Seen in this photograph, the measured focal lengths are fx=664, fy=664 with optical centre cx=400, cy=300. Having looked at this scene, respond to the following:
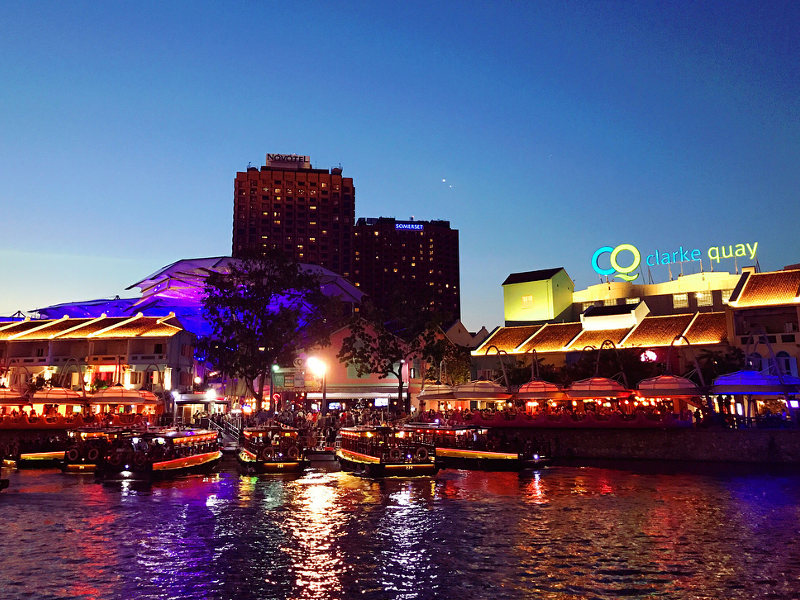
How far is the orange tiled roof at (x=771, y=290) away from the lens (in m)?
54.3

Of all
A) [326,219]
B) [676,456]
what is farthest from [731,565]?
[326,219]

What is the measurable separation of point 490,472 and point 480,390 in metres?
10.3

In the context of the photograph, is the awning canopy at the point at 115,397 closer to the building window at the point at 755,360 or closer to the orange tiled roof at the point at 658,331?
the orange tiled roof at the point at 658,331

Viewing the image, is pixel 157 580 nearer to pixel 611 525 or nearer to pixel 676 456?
pixel 611 525

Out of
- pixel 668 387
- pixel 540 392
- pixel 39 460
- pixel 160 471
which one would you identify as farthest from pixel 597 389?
pixel 39 460

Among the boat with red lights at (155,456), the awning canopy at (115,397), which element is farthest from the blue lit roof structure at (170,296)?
the boat with red lights at (155,456)

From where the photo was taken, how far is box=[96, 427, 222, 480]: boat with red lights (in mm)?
36906

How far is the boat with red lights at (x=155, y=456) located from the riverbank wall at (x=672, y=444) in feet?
70.6

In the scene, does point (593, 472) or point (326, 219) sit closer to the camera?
Answer: point (593, 472)

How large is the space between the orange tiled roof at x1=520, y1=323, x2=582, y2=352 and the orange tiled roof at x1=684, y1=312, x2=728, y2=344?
11.1m

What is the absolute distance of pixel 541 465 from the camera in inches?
1597

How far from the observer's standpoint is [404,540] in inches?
864

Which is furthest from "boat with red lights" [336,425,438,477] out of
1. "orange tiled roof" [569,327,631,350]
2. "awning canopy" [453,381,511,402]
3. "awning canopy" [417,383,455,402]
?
"orange tiled roof" [569,327,631,350]

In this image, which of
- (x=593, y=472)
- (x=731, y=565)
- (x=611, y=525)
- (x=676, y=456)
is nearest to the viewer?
(x=731, y=565)
